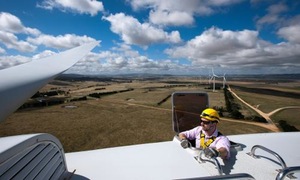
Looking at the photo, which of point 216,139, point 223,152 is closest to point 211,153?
point 223,152

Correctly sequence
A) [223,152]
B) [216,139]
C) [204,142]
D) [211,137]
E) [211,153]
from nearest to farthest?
[211,153] < [223,152] < [216,139] < [211,137] < [204,142]

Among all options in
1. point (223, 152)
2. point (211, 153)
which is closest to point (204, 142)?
point (223, 152)

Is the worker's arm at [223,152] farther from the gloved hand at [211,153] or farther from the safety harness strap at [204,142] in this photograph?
the safety harness strap at [204,142]

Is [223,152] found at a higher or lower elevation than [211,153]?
lower

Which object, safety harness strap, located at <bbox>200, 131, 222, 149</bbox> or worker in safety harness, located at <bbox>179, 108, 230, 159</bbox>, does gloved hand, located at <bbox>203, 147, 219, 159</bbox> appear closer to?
worker in safety harness, located at <bbox>179, 108, 230, 159</bbox>

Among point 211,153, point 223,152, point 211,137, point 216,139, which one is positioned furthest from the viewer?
point 211,137

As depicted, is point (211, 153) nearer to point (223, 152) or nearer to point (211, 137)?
point (223, 152)

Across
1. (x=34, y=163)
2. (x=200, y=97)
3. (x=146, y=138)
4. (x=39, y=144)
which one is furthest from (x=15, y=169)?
(x=146, y=138)

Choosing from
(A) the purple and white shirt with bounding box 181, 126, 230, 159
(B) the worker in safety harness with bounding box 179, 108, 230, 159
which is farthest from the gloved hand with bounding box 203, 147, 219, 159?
(A) the purple and white shirt with bounding box 181, 126, 230, 159

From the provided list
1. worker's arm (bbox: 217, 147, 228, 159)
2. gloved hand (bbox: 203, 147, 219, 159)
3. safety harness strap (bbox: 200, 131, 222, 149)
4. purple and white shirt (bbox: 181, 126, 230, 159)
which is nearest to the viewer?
gloved hand (bbox: 203, 147, 219, 159)

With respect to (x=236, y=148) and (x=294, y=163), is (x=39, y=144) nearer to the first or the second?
(x=236, y=148)

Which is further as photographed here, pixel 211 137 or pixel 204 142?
pixel 204 142
